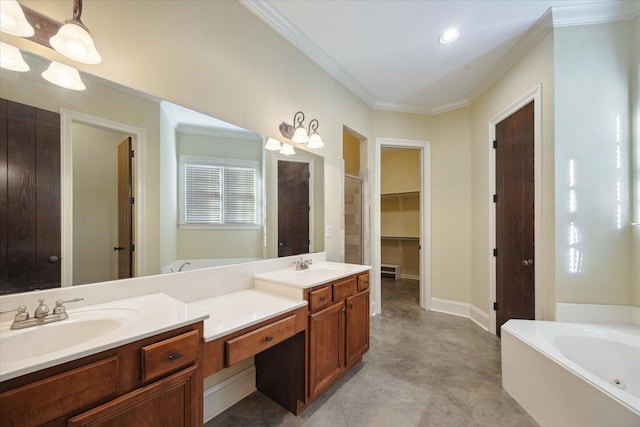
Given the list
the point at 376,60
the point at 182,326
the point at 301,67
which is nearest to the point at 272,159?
the point at 301,67

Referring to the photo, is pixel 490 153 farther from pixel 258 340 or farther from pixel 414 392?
pixel 258 340

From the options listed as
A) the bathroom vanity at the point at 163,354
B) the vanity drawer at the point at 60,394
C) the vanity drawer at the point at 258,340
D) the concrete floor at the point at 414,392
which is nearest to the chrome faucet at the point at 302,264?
the bathroom vanity at the point at 163,354

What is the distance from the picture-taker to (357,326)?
212 centimetres

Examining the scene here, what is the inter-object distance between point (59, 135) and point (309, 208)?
5.74 ft

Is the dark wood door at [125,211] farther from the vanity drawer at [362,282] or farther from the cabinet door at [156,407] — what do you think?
the vanity drawer at [362,282]

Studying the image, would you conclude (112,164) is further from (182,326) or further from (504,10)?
(504,10)

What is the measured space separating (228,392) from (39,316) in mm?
1199

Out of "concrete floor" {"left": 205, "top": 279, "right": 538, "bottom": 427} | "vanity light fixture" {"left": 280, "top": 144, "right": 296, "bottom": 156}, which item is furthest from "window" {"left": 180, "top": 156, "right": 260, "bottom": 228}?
A: "concrete floor" {"left": 205, "top": 279, "right": 538, "bottom": 427}

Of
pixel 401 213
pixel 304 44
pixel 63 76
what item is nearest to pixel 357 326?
pixel 63 76

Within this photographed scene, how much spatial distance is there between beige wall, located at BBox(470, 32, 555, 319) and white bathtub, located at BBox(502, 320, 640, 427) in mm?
303

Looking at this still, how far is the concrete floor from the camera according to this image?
1.60 metres

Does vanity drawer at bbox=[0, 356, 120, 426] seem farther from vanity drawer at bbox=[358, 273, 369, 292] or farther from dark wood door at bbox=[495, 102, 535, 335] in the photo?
dark wood door at bbox=[495, 102, 535, 335]

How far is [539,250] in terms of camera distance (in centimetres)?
213

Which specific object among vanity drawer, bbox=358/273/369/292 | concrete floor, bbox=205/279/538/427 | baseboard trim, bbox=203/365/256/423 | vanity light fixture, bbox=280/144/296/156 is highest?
vanity light fixture, bbox=280/144/296/156
